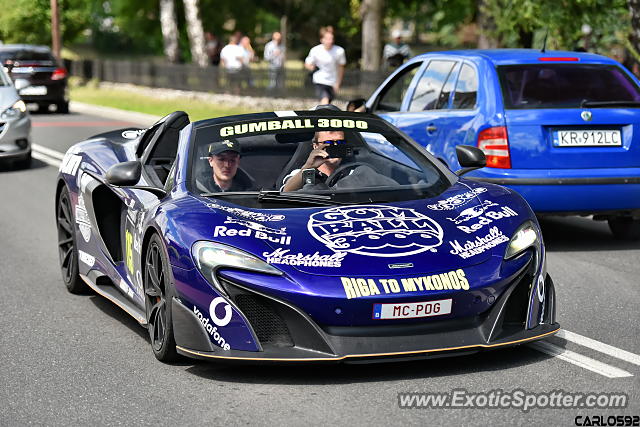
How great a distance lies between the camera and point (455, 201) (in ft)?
21.1

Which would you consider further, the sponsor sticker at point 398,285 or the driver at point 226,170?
the driver at point 226,170

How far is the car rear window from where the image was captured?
33.0 ft

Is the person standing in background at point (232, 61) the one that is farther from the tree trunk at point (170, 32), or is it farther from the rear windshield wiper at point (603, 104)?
the rear windshield wiper at point (603, 104)

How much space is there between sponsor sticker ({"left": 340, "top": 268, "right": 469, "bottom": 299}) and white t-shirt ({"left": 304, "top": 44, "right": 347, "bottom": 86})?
53.6ft

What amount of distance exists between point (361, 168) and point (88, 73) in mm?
39712

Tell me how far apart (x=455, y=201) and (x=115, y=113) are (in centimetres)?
2477

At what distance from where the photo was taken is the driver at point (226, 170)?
21.7 feet

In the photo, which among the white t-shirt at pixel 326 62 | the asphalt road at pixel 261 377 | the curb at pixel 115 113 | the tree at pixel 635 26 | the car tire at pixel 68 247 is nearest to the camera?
the asphalt road at pixel 261 377

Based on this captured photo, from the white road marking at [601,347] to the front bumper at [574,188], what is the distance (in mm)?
2900

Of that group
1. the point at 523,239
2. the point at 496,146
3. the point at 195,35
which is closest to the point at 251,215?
the point at 523,239

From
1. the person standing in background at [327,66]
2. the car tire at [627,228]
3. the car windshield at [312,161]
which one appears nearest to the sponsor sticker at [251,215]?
the car windshield at [312,161]

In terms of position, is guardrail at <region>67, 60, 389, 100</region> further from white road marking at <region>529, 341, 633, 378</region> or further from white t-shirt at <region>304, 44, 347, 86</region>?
white road marking at <region>529, 341, 633, 378</region>

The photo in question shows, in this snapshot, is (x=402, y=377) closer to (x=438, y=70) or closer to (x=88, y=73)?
(x=438, y=70)

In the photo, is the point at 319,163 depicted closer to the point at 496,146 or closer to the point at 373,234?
the point at 373,234
